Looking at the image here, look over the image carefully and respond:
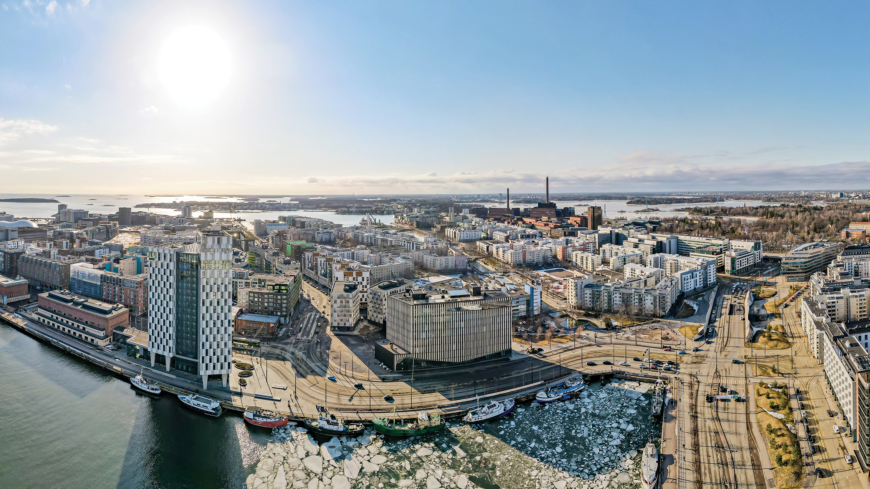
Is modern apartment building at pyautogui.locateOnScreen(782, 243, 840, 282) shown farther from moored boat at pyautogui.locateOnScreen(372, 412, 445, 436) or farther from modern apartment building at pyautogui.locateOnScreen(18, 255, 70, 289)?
modern apartment building at pyautogui.locateOnScreen(18, 255, 70, 289)

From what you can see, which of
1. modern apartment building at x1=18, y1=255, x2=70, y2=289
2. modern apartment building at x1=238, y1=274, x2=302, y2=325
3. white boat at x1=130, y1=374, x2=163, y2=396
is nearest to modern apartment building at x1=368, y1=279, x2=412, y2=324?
modern apartment building at x1=238, y1=274, x2=302, y2=325

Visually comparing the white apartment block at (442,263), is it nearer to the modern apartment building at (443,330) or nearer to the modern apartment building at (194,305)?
the modern apartment building at (443,330)

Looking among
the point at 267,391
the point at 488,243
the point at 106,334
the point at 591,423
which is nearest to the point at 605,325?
the point at 591,423

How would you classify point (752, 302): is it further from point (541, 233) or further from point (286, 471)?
point (541, 233)

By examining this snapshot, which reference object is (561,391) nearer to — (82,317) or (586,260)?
(82,317)

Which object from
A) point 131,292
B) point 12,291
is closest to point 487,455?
point 131,292

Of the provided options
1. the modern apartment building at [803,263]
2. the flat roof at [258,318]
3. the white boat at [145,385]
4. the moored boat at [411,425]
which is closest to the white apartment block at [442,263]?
the flat roof at [258,318]
